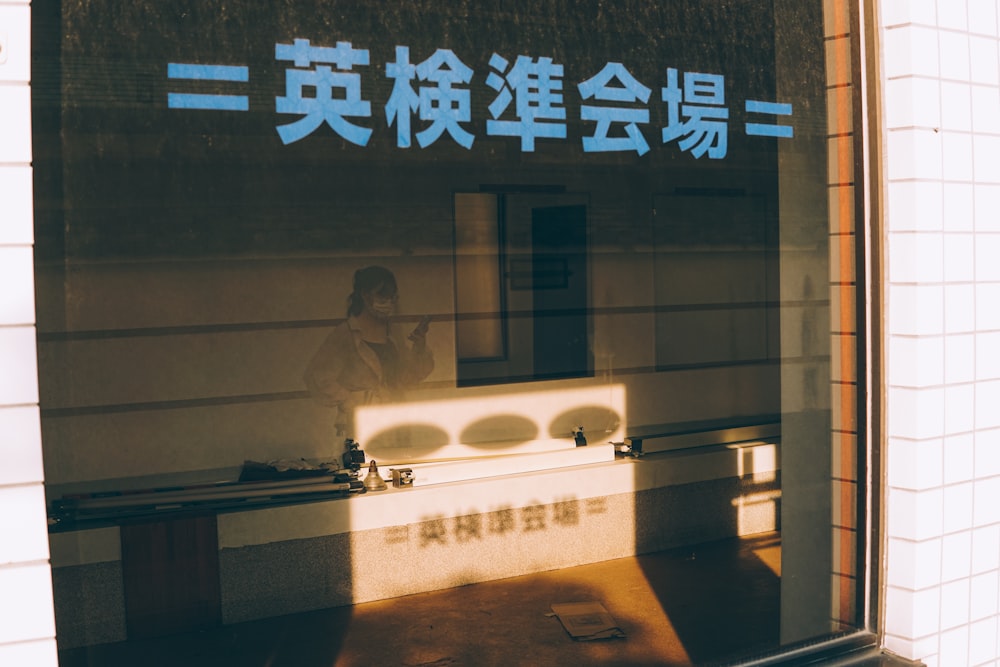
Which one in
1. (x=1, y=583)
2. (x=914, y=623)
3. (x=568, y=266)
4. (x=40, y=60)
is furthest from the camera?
(x=568, y=266)

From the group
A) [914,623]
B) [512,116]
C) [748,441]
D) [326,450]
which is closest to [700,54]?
[512,116]

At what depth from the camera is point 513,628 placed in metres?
5.06

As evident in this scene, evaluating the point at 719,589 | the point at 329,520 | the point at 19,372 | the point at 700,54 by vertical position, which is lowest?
the point at 719,589

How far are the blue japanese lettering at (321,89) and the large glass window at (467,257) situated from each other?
0.07ft

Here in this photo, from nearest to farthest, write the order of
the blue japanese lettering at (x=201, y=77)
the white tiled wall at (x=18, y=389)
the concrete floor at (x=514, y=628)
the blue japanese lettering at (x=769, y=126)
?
1. the white tiled wall at (x=18, y=389)
2. the blue japanese lettering at (x=201, y=77)
3. the blue japanese lettering at (x=769, y=126)
4. the concrete floor at (x=514, y=628)

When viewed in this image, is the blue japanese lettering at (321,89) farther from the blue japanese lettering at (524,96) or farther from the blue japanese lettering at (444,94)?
the blue japanese lettering at (524,96)

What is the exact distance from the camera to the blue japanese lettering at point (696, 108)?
12.4 ft

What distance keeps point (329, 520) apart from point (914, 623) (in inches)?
126

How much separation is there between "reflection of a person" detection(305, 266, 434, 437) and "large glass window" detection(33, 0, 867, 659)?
0.02 meters

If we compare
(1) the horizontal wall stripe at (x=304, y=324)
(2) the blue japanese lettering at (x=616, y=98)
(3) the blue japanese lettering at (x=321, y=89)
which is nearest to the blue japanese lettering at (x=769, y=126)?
(2) the blue japanese lettering at (x=616, y=98)

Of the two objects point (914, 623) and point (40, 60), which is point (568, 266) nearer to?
point (914, 623)

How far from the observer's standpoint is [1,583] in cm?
219

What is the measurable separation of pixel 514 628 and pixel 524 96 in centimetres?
276

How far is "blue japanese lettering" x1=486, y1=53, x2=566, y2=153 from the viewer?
3.70 m
